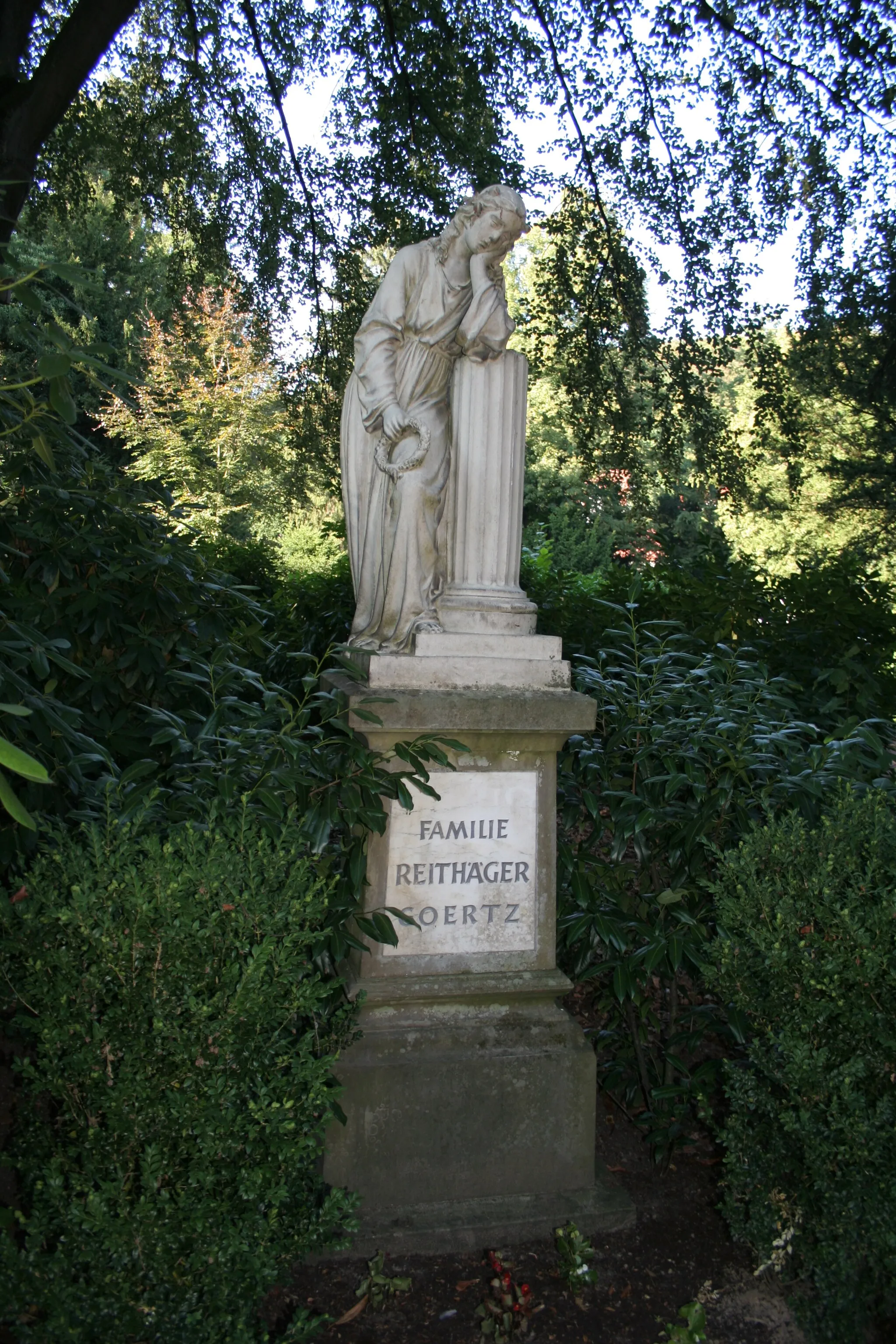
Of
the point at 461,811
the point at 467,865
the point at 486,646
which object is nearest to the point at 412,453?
the point at 486,646

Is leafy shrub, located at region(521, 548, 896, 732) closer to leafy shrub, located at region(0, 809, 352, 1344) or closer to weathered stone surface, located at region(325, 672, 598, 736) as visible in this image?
weathered stone surface, located at region(325, 672, 598, 736)

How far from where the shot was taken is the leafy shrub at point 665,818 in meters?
3.03

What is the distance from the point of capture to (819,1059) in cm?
213

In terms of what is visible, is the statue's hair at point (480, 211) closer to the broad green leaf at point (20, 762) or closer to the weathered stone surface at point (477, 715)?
the weathered stone surface at point (477, 715)

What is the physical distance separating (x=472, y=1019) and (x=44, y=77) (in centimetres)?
605

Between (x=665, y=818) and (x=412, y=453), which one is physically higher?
(x=412, y=453)

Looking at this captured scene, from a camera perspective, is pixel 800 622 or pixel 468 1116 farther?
pixel 800 622

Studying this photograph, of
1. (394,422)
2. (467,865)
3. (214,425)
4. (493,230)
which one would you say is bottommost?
(467,865)

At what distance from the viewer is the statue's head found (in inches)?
115

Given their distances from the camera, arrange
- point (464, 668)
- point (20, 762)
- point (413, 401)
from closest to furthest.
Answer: point (20, 762) < point (464, 668) < point (413, 401)

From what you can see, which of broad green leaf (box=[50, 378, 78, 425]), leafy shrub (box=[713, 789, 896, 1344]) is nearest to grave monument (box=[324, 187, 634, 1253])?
leafy shrub (box=[713, 789, 896, 1344])

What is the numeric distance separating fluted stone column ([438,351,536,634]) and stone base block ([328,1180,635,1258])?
172 centimetres

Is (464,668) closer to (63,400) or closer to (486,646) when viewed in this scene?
(486,646)

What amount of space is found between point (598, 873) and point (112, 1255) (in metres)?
1.96
